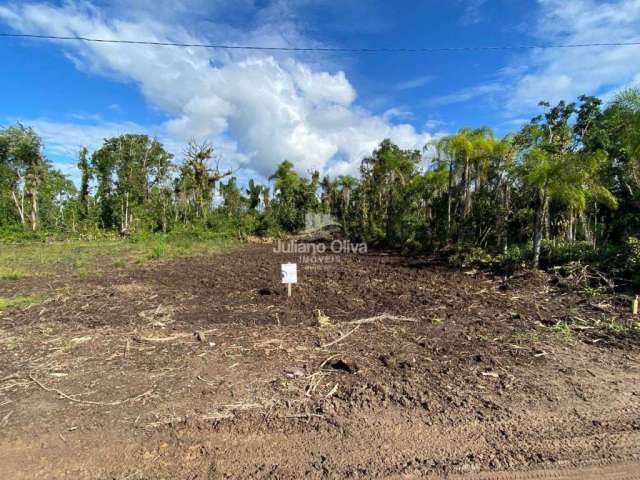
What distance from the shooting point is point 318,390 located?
288cm

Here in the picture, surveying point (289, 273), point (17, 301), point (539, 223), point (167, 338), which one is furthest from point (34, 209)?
point (539, 223)

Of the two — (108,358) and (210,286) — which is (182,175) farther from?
(108,358)

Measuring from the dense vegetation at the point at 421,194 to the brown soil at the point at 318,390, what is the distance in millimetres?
3875

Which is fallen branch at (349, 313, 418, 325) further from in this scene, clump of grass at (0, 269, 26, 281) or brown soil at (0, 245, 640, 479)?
clump of grass at (0, 269, 26, 281)

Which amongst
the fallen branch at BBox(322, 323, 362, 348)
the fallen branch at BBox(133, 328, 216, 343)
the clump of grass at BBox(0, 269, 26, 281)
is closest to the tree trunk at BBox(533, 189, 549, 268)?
the fallen branch at BBox(322, 323, 362, 348)

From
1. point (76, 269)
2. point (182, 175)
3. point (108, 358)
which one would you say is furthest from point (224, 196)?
point (108, 358)

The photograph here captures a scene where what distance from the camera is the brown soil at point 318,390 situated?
207 centimetres

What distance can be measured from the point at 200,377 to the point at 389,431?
1.78 m

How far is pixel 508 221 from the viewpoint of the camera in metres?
10.0

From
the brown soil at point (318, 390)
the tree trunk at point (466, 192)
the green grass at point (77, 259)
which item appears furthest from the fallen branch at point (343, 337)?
the tree trunk at point (466, 192)

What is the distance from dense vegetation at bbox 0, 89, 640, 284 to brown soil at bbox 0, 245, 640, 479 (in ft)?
12.7

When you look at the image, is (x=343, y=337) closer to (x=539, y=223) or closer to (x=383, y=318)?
(x=383, y=318)

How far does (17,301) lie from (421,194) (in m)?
12.8

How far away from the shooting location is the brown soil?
6.80 feet
